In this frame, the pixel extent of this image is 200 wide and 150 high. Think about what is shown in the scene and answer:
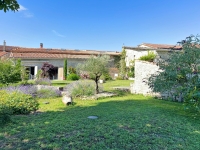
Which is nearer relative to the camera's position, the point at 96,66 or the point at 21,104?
the point at 21,104

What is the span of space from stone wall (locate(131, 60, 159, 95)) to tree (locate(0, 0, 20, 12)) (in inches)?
389

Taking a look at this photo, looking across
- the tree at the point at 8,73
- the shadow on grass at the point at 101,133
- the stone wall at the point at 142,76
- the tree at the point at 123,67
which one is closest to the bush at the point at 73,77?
the tree at the point at 123,67

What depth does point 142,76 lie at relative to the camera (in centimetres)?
1246

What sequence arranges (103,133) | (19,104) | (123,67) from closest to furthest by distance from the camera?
(103,133)
(19,104)
(123,67)

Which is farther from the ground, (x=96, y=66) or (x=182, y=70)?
(x=96, y=66)

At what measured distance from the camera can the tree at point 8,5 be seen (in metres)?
3.46

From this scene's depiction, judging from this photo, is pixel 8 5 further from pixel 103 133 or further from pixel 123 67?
pixel 123 67

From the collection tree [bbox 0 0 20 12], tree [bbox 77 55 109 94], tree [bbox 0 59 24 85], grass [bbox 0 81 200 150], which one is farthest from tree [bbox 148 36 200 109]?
tree [bbox 0 59 24 85]

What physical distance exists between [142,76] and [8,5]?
10.7 m

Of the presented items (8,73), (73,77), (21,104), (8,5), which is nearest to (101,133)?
(8,5)

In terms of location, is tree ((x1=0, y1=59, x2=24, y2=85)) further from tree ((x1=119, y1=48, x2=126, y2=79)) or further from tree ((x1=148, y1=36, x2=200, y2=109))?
tree ((x1=119, y1=48, x2=126, y2=79))

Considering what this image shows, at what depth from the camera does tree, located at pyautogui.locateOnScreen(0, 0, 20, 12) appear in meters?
3.46

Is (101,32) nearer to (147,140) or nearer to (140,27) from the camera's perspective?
(140,27)

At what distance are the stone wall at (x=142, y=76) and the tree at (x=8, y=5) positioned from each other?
9887 mm
